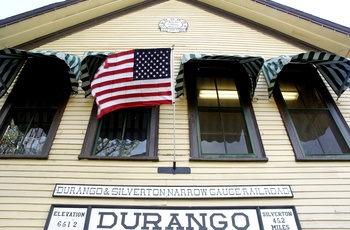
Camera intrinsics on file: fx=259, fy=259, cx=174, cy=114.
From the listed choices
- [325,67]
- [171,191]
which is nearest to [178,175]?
[171,191]

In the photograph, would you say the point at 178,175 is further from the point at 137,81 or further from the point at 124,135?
the point at 137,81

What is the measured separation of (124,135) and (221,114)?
6.49 ft

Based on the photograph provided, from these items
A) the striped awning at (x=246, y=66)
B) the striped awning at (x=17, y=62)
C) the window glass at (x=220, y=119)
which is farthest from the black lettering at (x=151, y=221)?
the striped awning at (x=17, y=62)

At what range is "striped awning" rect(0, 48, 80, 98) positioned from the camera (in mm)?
4898

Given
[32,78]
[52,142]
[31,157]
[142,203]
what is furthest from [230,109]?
[32,78]

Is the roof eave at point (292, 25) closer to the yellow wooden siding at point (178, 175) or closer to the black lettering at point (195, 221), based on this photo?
the yellow wooden siding at point (178, 175)

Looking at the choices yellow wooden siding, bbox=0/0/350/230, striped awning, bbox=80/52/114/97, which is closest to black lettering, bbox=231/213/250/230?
yellow wooden siding, bbox=0/0/350/230

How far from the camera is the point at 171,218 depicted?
3.79m

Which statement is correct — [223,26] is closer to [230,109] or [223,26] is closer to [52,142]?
[230,109]

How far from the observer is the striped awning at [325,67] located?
194 inches

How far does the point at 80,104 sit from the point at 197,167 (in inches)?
108

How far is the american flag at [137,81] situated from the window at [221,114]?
1.02m

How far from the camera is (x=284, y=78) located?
6031mm

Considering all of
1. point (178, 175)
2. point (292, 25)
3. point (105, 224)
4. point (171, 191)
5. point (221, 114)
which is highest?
point (292, 25)
